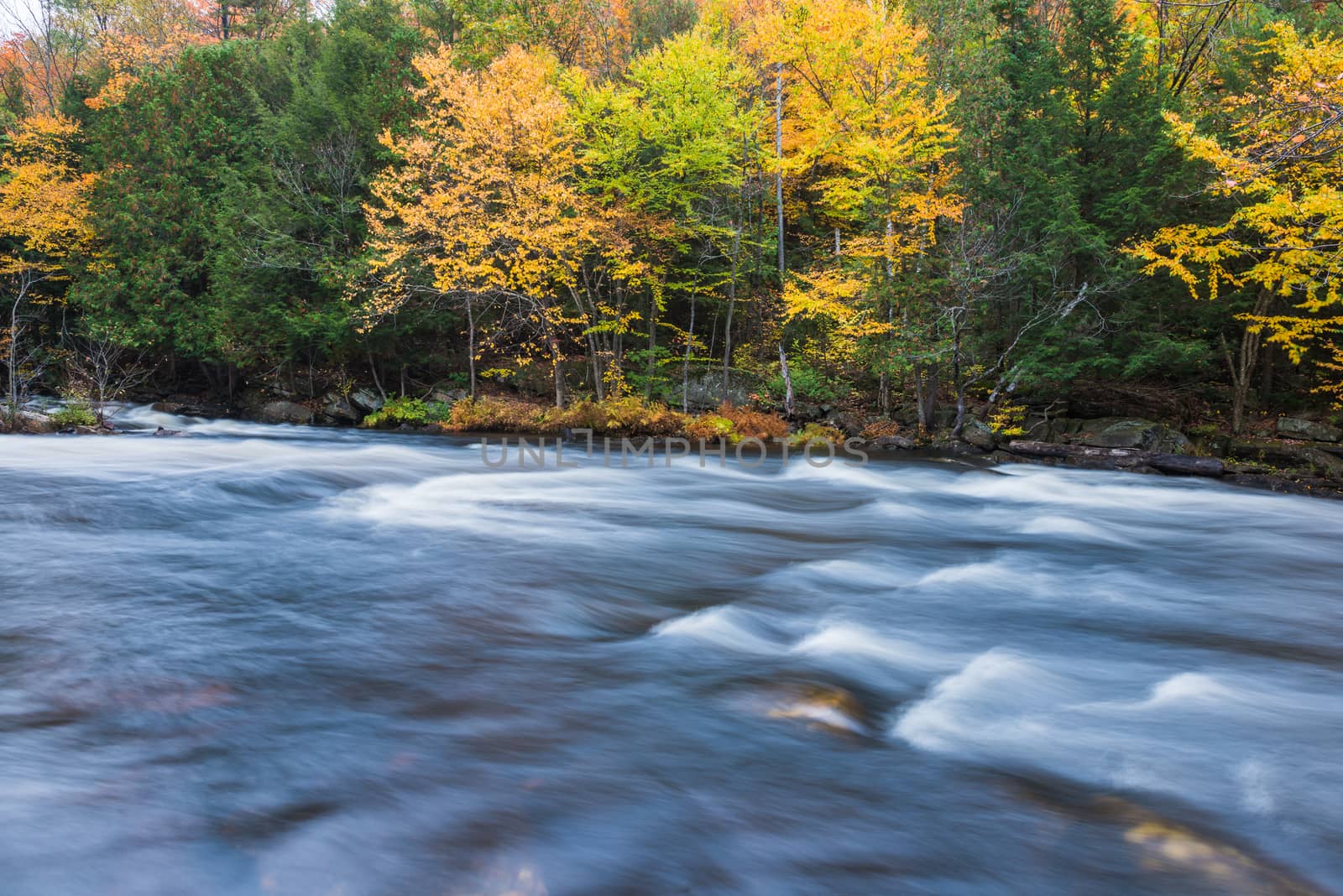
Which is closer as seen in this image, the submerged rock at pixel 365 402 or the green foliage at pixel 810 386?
the green foliage at pixel 810 386

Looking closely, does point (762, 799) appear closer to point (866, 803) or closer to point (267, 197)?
point (866, 803)

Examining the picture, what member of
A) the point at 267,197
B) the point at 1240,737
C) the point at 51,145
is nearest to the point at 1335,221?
the point at 1240,737

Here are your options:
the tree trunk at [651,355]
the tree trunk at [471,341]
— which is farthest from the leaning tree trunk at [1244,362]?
the tree trunk at [471,341]

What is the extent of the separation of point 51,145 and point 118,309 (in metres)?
8.20

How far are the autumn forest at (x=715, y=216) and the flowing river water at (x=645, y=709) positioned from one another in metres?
6.37

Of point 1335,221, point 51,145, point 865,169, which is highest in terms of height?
point 51,145

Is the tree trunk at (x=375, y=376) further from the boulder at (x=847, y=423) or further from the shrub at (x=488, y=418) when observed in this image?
the boulder at (x=847, y=423)

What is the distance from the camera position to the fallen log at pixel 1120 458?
12.3m

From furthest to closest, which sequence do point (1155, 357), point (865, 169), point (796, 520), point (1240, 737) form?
point (865, 169) < point (1155, 357) < point (796, 520) < point (1240, 737)

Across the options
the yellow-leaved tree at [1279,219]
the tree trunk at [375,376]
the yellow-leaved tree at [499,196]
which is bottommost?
the tree trunk at [375,376]

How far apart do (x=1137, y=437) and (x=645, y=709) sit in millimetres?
13430

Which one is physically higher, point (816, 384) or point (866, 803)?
point (816, 384)

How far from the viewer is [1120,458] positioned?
13203mm

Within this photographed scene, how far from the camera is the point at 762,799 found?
110 inches
